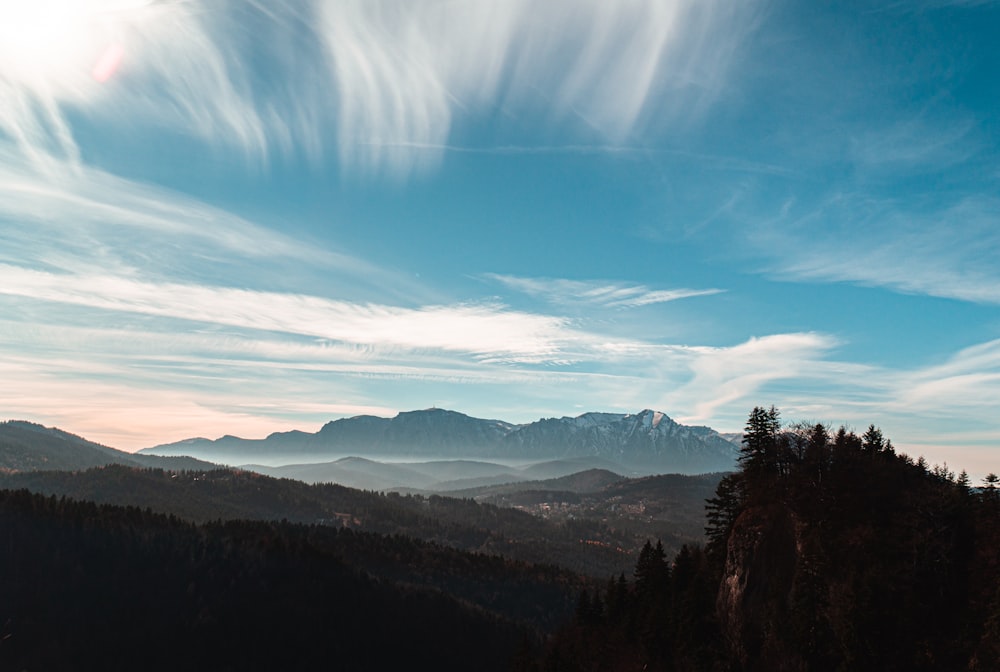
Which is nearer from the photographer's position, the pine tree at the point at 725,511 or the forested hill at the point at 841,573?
the forested hill at the point at 841,573

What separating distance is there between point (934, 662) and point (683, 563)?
38.0 meters

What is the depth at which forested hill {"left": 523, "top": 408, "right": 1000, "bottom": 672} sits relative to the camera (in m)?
64.8

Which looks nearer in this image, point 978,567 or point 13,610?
point 978,567

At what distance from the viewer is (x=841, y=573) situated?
68.6m

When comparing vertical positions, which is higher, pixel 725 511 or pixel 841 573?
pixel 725 511

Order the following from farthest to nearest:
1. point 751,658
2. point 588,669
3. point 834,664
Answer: point 588,669 → point 751,658 → point 834,664

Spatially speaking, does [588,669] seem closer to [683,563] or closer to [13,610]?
[683,563]

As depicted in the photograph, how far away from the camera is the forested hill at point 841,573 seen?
64.8 meters

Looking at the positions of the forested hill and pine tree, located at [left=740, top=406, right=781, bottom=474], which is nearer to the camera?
the forested hill

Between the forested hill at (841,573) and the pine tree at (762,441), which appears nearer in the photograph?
the forested hill at (841,573)

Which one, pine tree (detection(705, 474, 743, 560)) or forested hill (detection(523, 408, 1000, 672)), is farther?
pine tree (detection(705, 474, 743, 560))

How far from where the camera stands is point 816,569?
69188 mm

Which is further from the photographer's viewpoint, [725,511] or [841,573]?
[725,511]

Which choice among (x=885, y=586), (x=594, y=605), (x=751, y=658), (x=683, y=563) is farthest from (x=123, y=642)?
(x=885, y=586)
